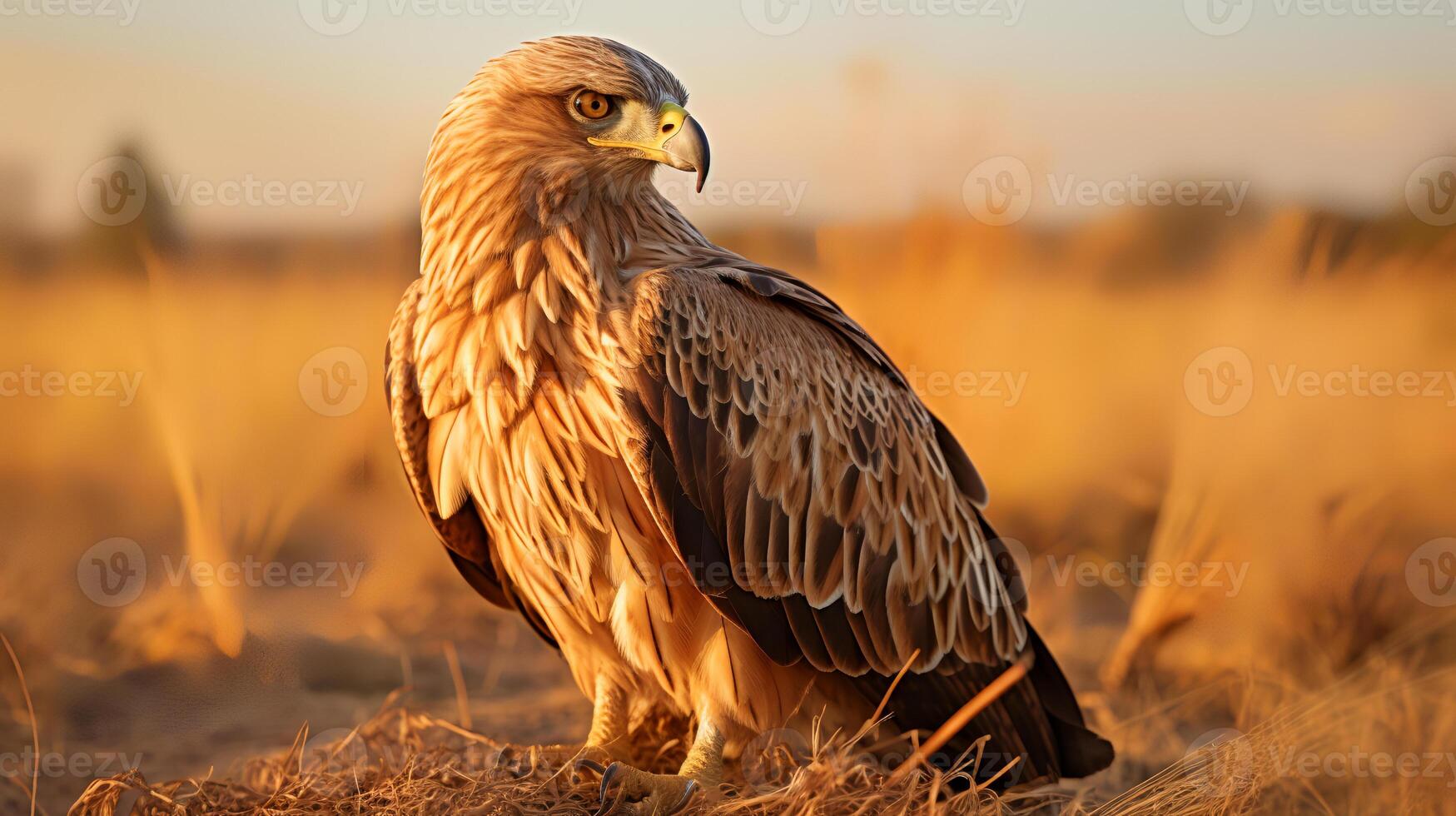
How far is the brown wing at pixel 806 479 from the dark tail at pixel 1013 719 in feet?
0.18

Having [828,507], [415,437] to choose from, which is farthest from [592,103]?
[828,507]

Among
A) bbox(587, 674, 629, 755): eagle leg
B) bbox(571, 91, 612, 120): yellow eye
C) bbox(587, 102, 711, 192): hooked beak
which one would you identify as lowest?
bbox(587, 674, 629, 755): eagle leg

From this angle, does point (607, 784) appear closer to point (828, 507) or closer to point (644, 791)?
point (644, 791)

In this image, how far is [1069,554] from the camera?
4609 millimetres

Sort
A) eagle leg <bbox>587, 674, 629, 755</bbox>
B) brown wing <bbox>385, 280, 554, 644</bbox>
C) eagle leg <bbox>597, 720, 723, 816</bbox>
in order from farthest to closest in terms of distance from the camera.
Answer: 1. eagle leg <bbox>587, 674, 629, 755</bbox>
2. brown wing <bbox>385, 280, 554, 644</bbox>
3. eagle leg <bbox>597, 720, 723, 816</bbox>

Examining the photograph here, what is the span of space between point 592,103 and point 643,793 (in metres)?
1.57

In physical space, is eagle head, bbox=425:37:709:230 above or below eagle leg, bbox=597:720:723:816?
above

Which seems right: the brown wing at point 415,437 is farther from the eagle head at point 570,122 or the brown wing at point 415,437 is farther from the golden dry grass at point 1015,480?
the golden dry grass at point 1015,480

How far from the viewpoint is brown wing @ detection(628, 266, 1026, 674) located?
2254 mm


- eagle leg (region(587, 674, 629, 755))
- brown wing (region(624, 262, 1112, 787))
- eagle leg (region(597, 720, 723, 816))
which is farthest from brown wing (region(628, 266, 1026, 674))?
eagle leg (region(587, 674, 629, 755))

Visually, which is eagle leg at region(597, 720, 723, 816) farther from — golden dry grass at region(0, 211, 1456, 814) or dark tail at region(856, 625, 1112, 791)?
golden dry grass at region(0, 211, 1456, 814)

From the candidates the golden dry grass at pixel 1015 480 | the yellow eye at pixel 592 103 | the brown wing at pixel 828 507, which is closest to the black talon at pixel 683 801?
the brown wing at pixel 828 507

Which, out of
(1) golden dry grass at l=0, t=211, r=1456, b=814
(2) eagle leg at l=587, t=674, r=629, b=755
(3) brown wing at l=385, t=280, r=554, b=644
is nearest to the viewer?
(3) brown wing at l=385, t=280, r=554, b=644

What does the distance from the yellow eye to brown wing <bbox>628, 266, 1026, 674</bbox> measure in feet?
1.23
